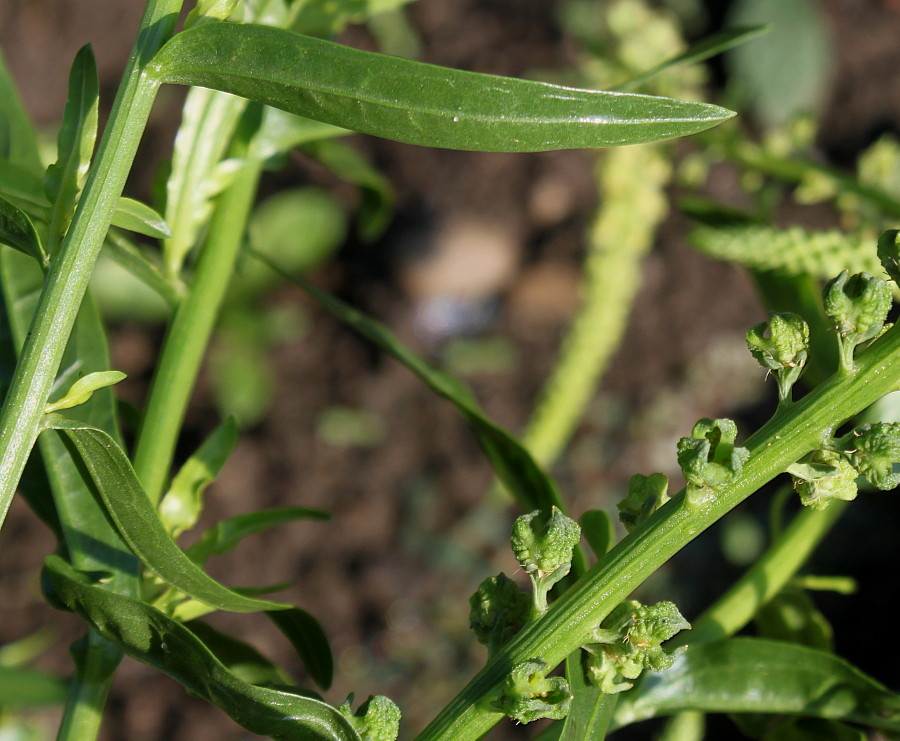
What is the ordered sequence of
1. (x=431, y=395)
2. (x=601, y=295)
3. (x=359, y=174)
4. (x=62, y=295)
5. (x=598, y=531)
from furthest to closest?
(x=431, y=395), (x=601, y=295), (x=359, y=174), (x=598, y=531), (x=62, y=295)

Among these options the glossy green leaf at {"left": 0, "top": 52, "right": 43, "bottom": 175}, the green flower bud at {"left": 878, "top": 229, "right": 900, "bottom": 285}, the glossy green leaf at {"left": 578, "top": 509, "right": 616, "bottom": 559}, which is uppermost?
the glossy green leaf at {"left": 0, "top": 52, "right": 43, "bottom": 175}

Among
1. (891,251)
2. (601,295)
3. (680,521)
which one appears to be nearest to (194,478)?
(680,521)

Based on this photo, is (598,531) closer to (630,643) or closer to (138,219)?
(630,643)

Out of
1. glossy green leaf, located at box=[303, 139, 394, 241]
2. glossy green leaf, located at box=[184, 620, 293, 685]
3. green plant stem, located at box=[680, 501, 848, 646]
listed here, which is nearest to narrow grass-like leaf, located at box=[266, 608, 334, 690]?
glossy green leaf, located at box=[184, 620, 293, 685]

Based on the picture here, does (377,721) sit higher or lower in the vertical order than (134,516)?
lower

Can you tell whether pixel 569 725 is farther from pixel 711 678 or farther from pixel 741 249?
pixel 741 249

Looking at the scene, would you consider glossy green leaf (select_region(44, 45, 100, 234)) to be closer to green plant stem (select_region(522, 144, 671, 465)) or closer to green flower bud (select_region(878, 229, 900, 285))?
green flower bud (select_region(878, 229, 900, 285))
